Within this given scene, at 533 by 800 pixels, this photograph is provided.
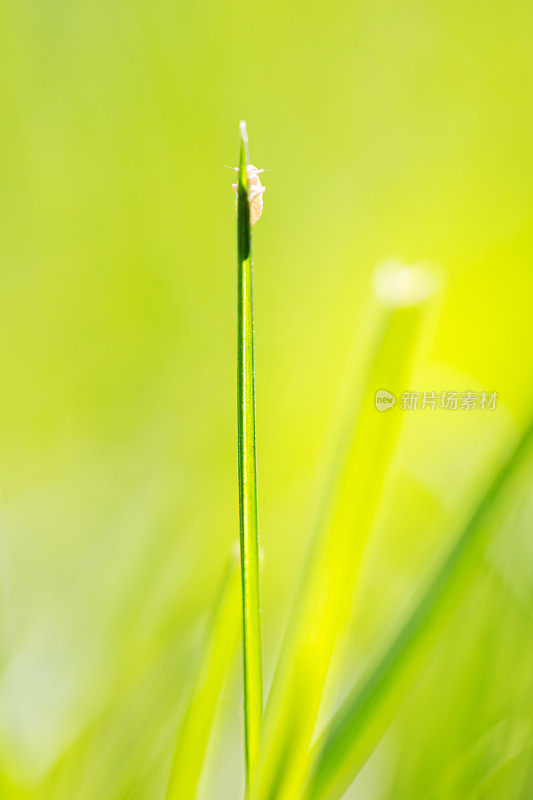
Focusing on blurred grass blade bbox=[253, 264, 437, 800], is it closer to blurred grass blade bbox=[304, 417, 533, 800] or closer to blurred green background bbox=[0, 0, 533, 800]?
blurred grass blade bbox=[304, 417, 533, 800]

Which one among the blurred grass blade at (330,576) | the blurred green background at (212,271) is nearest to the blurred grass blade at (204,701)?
the blurred grass blade at (330,576)

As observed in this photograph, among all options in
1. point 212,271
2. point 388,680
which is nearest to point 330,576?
point 388,680

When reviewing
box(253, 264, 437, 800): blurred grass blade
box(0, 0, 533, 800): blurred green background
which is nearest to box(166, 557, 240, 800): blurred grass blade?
box(253, 264, 437, 800): blurred grass blade

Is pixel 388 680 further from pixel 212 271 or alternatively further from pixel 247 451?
pixel 212 271

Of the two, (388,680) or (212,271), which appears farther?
(212,271)

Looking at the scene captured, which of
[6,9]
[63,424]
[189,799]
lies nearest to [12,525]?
[63,424]
